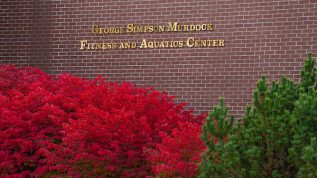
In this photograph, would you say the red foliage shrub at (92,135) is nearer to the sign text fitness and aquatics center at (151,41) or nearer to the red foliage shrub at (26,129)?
the red foliage shrub at (26,129)

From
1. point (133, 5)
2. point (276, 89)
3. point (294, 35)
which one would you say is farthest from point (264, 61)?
point (276, 89)

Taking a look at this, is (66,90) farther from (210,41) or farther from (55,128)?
(210,41)

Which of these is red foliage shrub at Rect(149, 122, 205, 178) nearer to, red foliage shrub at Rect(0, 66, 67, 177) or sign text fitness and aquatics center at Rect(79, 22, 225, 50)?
red foliage shrub at Rect(0, 66, 67, 177)

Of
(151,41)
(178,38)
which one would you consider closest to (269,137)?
(178,38)

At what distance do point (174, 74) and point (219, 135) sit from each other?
234 inches

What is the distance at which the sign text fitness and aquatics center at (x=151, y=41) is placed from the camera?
11.7 meters

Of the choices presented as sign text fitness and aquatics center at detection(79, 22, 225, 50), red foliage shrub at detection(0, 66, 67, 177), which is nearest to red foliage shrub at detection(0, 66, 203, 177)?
red foliage shrub at detection(0, 66, 67, 177)

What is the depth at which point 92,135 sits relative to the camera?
25.5 ft

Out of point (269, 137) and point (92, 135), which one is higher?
point (269, 137)

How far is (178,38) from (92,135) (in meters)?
4.52

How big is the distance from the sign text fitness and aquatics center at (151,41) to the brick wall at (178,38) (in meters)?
0.08

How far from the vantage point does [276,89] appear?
6.00 metres

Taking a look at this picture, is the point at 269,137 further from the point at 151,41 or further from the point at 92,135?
the point at 151,41

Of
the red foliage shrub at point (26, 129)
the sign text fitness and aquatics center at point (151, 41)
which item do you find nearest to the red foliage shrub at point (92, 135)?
the red foliage shrub at point (26, 129)
